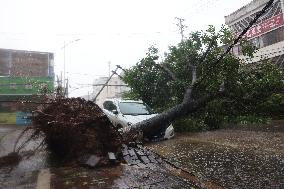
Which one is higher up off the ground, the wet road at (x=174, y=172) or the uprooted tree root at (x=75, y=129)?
the uprooted tree root at (x=75, y=129)

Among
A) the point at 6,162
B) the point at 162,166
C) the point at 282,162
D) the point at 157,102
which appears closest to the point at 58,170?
the point at 6,162

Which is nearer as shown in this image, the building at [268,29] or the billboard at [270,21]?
the billboard at [270,21]

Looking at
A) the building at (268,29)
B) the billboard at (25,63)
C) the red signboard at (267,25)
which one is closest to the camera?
the red signboard at (267,25)

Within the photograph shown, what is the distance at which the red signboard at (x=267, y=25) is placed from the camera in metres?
22.3

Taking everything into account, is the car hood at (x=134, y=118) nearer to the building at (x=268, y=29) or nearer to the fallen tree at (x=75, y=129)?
the fallen tree at (x=75, y=129)

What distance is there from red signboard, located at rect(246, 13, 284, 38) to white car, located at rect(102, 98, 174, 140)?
1549cm

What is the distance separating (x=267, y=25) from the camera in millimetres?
23609

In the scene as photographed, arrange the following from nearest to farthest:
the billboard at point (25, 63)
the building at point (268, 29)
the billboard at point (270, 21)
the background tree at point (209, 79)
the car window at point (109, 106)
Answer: the background tree at point (209, 79) → the car window at point (109, 106) → the billboard at point (270, 21) → the building at point (268, 29) → the billboard at point (25, 63)

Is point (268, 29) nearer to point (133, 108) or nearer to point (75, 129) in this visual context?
point (133, 108)

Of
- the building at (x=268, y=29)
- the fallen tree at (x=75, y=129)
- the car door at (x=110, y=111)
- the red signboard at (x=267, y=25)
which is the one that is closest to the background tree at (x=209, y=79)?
the car door at (x=110, y=111)

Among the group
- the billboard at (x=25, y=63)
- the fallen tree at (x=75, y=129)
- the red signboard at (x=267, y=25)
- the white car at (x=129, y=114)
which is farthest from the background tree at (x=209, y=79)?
the billboard at (x=25, y=63)

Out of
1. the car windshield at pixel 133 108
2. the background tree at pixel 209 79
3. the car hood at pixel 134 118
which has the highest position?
the background tree at pixel 209 79

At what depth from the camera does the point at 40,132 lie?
7.10m

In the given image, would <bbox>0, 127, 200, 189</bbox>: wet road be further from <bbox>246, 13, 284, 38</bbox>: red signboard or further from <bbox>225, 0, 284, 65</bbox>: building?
<bbox>246, 13, 284, 38</bbox>: red signboard
